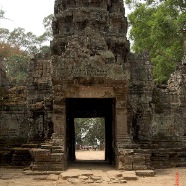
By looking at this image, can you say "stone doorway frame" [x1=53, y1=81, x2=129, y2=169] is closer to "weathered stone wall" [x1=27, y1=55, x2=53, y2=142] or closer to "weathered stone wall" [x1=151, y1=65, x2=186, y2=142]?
"weathered stone wall" [x1=27, y1=55, x2=53, y2=142]

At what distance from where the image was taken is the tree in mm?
26266

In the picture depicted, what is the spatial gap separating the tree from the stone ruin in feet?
30.0

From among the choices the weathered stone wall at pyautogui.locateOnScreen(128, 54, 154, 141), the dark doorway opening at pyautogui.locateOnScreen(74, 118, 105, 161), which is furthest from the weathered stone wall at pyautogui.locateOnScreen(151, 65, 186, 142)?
the dark doorway opening at pyautogui.locateOnScreen(74, 118, 105, 161)

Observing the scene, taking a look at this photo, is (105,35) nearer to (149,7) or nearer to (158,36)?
(158,36)

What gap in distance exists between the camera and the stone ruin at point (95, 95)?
1177 cm

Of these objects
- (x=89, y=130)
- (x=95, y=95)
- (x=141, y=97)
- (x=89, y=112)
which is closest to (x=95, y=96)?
(x=95, y=95)

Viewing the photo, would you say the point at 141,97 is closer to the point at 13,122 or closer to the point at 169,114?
the point at 169,114

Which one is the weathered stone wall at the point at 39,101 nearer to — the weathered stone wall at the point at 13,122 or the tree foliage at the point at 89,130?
the weathered stone wall at the point at 13,122

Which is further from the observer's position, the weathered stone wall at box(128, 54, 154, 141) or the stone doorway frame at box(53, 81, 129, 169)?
the weathered stone wall at box(128, 54, 154, 141)

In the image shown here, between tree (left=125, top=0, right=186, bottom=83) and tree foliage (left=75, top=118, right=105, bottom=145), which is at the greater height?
tree (left=125, top=0, right=186, bottom=83)

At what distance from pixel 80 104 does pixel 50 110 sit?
123 inches

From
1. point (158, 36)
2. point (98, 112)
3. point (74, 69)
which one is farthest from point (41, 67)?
point (158, 36)

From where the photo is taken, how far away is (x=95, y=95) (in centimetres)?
1198

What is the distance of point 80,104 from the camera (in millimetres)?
17156
